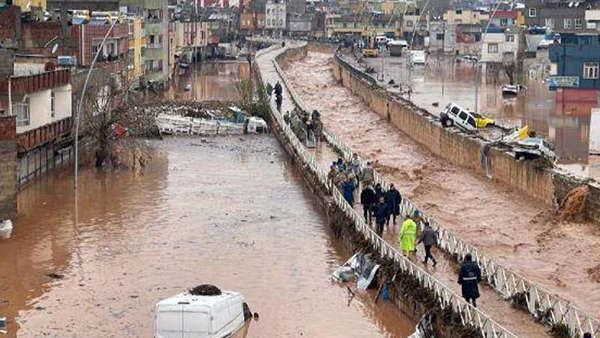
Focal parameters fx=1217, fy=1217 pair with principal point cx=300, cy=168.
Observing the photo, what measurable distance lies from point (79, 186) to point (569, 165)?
16.4 m

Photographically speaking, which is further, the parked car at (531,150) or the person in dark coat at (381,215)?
the parked car at (531,150)

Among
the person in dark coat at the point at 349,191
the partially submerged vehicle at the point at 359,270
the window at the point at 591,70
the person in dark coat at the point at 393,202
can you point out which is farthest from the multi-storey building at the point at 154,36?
the partially submerged vehicle at the point at 359,270

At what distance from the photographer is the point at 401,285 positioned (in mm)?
23688

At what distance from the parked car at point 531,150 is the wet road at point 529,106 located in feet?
2.67

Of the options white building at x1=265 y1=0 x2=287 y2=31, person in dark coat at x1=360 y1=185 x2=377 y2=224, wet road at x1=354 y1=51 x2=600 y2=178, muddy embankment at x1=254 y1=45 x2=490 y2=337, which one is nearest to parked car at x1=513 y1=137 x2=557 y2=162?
wet road at x1=354 y1=51 x2=600 y2=178

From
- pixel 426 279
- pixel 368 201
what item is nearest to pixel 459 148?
pixel 368 201

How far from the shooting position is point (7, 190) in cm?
3231

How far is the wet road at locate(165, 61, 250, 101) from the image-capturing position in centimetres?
8162

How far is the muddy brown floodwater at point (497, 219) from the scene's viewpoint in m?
26.9

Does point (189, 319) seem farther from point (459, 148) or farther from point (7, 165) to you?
point (459, 148)

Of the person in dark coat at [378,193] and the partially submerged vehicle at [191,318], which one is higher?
the person in dark coat at [378,193]

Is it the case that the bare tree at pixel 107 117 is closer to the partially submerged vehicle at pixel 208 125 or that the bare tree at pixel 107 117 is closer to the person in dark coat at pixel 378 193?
the partially submerged vehicle at pixel 208 125

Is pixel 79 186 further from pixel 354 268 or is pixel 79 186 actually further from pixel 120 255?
pixel 354 268

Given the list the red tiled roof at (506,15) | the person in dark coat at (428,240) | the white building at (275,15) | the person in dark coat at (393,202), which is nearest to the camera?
the person in dark coat at (428,240)
